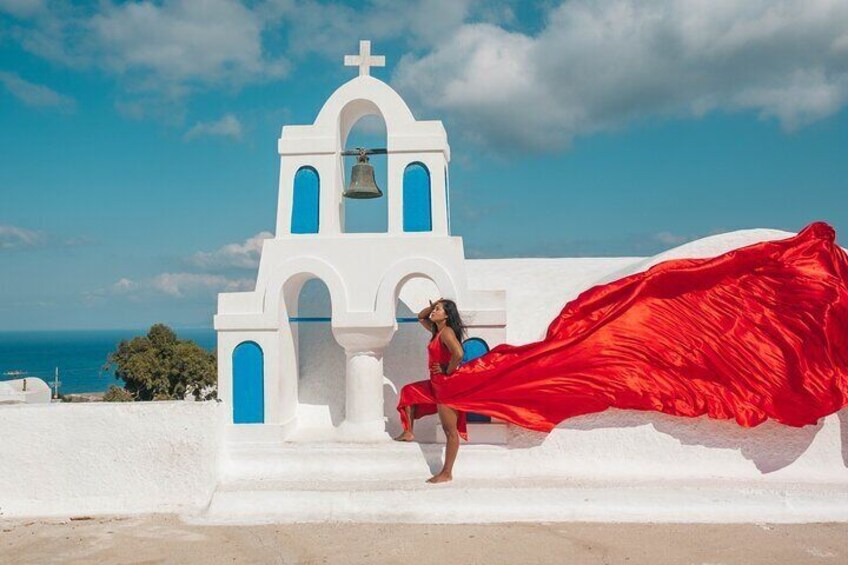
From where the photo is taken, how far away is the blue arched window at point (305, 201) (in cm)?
829

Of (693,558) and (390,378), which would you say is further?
(390,378)

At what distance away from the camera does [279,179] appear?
837cm

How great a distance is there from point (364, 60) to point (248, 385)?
392 centimetres

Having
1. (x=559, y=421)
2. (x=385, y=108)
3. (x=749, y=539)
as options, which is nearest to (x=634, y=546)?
(x=749, y=539)

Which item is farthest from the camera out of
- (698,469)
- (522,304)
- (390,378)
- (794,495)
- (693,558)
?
(522,304)

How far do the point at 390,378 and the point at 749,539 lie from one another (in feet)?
14.7

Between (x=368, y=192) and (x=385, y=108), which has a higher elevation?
(x=385, y=108)

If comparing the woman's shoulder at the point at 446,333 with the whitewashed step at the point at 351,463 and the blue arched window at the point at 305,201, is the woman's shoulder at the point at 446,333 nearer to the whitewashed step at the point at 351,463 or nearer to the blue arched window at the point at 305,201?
the whitewashed step at the point at 351,463

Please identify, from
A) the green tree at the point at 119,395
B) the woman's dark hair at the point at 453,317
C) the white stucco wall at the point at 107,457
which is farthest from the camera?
the green tree at the point at 119,395

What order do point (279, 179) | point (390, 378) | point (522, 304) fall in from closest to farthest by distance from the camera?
point (279, 179), point (390, 378), point (522, 304)

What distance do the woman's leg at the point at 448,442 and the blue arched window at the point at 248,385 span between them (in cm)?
206

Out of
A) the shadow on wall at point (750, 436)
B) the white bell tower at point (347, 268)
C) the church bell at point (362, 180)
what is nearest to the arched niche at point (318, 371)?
the white bell tower at point (347, 268)

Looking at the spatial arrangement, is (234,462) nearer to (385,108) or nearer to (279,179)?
(279,179)

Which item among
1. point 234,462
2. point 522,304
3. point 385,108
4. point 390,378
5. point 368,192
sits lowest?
point 234,462
